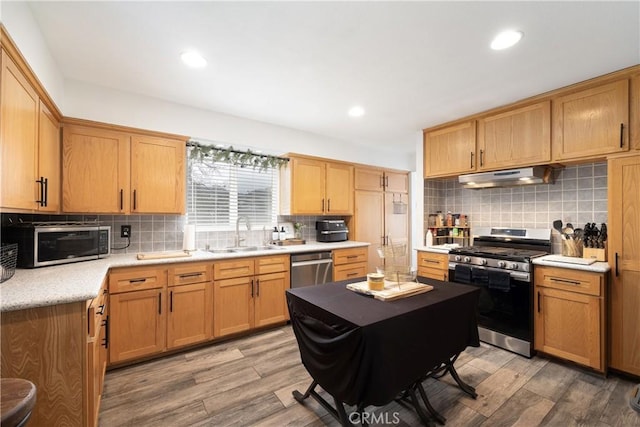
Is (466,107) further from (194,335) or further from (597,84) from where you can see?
(194,335)

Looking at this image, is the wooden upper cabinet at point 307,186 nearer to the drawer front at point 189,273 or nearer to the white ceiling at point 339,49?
the white ceiling at point 339,49

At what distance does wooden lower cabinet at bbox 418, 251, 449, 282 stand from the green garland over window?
7.45 ft

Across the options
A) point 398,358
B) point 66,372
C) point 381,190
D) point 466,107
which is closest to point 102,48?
point 66,372

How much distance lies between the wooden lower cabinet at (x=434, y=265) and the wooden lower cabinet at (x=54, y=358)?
331cm

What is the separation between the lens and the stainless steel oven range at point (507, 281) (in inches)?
103

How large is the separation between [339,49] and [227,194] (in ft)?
7.38

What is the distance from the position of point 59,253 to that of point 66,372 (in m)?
1.16

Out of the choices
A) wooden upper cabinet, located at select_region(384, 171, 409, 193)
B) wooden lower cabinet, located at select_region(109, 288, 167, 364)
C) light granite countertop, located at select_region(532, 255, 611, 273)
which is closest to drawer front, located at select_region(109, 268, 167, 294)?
wooden lower cabinet, located at select_region(109, 288, 167, 364)

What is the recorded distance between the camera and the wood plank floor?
180 cm

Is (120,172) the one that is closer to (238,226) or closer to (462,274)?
(238,226)

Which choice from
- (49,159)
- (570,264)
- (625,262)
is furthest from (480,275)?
(49,159)

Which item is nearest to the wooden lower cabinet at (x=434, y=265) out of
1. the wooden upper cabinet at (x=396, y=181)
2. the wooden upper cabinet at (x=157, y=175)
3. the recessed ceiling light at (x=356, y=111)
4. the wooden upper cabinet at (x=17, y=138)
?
the wooden upper cabinet at (x=396, y=181)

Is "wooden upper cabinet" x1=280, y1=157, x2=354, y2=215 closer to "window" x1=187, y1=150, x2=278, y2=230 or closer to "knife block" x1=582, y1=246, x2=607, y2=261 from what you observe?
"window" x1=187, y1=150, x2=278, y2=230

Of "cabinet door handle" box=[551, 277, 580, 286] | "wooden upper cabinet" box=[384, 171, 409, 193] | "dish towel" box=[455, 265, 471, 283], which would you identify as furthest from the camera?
"wooden upper cabinet" box=[384, 171, 409, 193]
